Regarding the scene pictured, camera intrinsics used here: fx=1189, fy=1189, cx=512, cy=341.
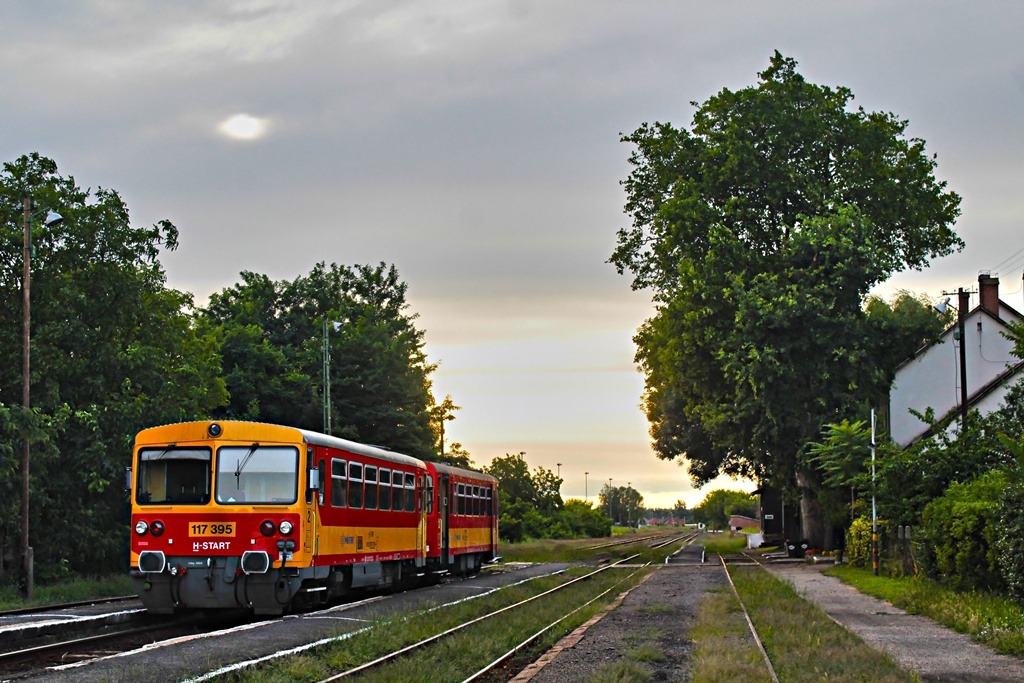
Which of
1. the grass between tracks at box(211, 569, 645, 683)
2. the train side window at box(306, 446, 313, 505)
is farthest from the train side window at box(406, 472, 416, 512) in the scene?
the train side window at box(306, 446, 313, 505)

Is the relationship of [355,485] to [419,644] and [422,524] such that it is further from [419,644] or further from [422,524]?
[419,644]

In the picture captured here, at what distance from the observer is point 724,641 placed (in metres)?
15.9

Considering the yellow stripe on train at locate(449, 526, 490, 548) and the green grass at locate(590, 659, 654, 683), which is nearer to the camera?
the green grass at locate(590, 659, 654, 683)

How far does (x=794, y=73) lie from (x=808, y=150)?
3174 millimetres

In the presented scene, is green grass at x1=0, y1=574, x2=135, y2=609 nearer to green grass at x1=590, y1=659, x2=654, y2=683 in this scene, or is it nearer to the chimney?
green grass at x1=590, y1=659, x2=654, y2=683

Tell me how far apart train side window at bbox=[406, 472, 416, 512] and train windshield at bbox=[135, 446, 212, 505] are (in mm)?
7227

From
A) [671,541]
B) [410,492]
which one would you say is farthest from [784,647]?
[671,541]

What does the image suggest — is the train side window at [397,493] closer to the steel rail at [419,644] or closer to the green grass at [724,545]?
the steel rail at [419,644]

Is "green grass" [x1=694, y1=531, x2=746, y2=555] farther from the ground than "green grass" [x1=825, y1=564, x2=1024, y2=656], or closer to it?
closer to it

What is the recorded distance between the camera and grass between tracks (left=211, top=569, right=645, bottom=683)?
1261 centimetres

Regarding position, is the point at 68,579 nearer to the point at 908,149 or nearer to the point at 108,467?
the point at 108,467

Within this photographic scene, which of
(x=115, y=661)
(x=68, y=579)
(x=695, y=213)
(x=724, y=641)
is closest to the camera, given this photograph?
(x=115, y=661)

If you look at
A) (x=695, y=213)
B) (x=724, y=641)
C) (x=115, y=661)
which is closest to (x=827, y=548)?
(x=695, y=213)

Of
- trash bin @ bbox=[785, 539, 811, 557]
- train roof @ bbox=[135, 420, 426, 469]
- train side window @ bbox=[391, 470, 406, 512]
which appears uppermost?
train roof @ bbox=[135, 420, 426, 469]
